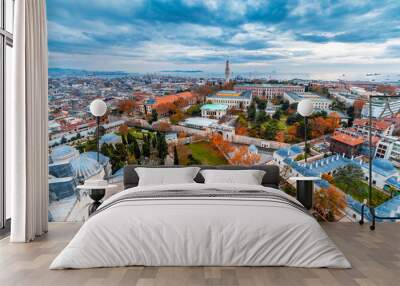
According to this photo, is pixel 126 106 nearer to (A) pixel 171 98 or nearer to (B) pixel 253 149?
(A) pixel 171 98

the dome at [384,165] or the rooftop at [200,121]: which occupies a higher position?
the rooftop at [200,121]

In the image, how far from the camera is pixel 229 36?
716 cm

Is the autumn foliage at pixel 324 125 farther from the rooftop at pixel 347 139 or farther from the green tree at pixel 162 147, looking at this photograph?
the green tree at pixel 162 147

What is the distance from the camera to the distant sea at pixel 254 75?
23.0ft

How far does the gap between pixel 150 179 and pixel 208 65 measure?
2063mm

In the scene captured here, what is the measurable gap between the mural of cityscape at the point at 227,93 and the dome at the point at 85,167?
0.01m

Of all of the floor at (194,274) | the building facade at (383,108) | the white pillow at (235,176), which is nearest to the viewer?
the floor at (194,274)

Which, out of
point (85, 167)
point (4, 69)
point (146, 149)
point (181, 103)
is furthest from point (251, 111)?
point (4, 69)

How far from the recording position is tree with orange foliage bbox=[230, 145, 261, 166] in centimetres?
696

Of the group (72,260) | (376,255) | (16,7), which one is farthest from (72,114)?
(376,255)

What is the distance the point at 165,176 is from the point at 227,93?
1.81 metres

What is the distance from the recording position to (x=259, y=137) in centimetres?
700

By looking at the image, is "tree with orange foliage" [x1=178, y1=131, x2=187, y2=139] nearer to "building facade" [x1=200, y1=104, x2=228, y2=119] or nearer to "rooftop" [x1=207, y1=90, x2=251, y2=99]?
"building facade" [x1=200, y1=104, x2=228, y2=119]

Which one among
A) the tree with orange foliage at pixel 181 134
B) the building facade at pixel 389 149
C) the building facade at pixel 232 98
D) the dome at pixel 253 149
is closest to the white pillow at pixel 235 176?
the dome at pixel 253 149
